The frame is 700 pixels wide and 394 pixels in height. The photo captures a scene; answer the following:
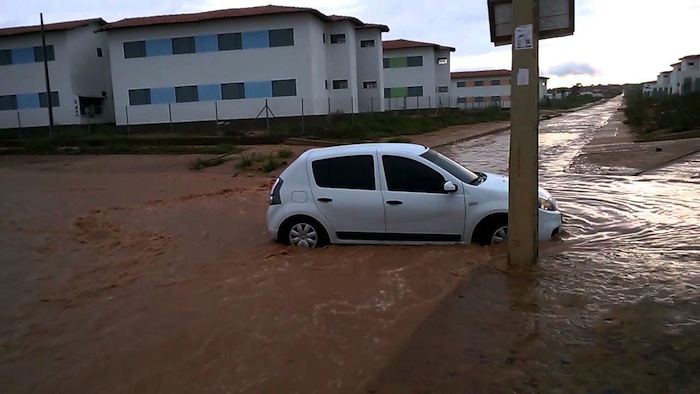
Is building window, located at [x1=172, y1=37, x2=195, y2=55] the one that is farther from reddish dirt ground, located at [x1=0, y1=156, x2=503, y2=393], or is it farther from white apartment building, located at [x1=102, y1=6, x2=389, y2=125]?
reddish dirt ground, located at [x1=0, y1=156, x2=503, y2=393]

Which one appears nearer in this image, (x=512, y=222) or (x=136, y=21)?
(x=512, y=222)

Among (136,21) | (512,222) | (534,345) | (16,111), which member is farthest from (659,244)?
(16,111)

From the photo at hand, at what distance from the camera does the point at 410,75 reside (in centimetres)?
5606

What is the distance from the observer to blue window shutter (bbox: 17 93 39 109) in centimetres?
3975

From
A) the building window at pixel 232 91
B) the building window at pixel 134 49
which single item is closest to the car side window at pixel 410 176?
the building window at pixel 232 91

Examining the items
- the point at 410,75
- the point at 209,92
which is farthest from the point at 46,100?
the point at 410,75

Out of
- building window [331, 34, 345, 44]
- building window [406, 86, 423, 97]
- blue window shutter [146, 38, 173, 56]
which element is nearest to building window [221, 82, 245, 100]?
blue window shutter [146, 38, 173, 56]

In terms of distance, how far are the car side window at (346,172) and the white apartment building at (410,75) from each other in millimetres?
47236

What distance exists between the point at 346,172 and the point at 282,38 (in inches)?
1142

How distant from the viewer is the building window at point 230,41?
119ft

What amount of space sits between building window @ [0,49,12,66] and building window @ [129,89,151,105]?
874cm

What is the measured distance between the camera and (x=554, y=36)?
636cm

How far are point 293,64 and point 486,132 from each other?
11755mm

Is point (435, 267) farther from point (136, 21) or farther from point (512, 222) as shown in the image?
point (136, 21)
